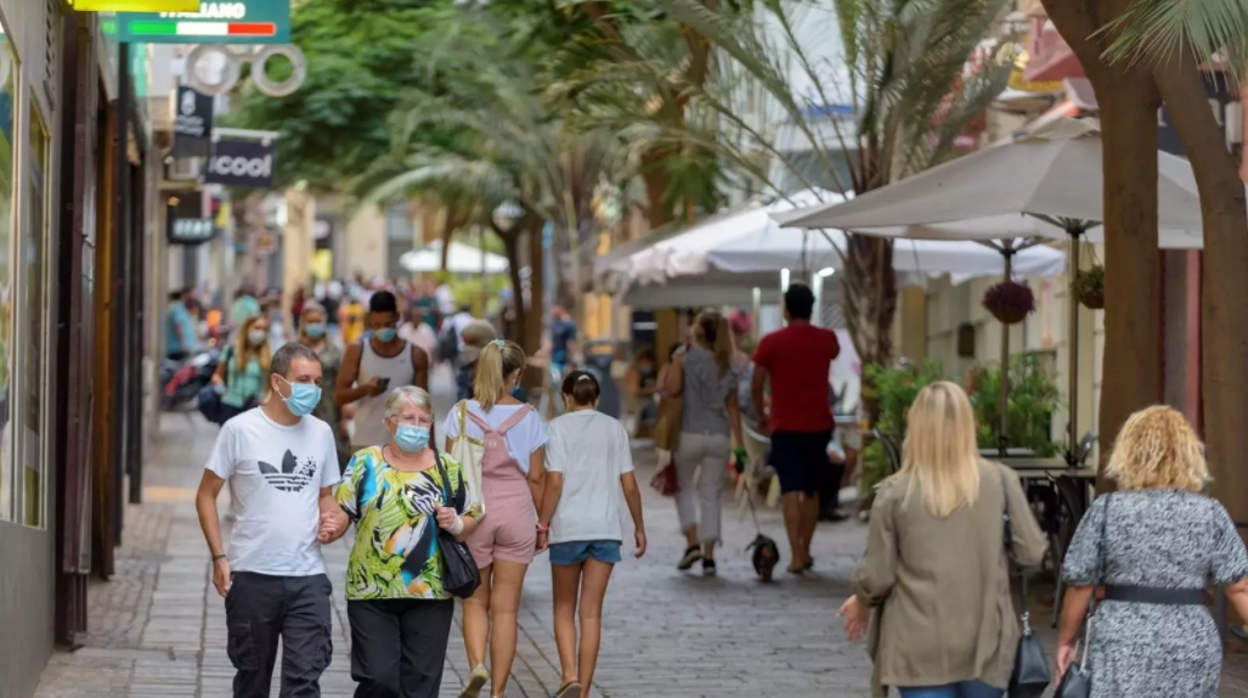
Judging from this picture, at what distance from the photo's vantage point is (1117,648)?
621 cm

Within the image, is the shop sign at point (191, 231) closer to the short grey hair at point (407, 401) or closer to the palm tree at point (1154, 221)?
the palm tree at point (1154, 221)

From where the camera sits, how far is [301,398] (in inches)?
293

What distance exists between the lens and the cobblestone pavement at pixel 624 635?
31.8 feet

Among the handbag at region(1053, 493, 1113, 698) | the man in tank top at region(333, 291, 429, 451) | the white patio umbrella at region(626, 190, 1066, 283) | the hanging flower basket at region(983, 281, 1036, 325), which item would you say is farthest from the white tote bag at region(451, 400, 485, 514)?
the white patio umbrella at region(626, 190, 1066, 283)

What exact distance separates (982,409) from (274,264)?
75.2 meters

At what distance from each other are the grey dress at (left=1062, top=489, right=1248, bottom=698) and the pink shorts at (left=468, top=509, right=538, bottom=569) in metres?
3.15

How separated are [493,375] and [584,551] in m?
0.83

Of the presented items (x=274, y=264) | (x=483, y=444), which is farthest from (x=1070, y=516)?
(x=274, y=264)

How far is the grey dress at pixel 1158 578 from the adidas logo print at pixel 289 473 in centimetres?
268

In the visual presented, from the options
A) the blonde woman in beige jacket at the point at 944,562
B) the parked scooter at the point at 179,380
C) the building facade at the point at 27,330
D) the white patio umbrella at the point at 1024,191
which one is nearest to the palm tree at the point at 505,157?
the parked scooter at the point at 179,380

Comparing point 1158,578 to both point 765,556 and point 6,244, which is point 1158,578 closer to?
point 6,244

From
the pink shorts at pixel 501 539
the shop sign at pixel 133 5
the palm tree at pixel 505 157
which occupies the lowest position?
the pink shorts at pixel 501 539

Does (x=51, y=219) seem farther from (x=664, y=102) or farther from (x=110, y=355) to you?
(x=664, y=102)

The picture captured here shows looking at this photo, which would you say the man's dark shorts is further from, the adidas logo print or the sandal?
the adidas logo print
